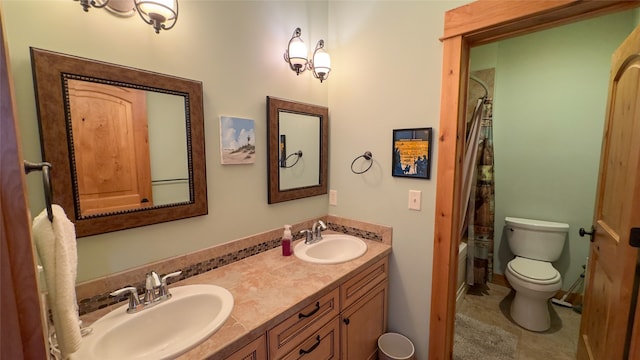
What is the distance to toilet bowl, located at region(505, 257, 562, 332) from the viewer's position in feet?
6.91

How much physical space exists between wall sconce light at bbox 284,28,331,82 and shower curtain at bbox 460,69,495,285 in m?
1.66

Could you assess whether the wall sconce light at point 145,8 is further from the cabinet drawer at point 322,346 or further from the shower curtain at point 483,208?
the shower curtain at point 483,208

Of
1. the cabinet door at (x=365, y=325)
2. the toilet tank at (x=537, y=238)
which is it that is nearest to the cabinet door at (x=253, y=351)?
the cabinet door at (x=365, y=325)

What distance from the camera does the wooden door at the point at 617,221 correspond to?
115cm

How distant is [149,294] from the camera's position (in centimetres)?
111

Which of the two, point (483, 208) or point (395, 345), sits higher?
point (483, 208)

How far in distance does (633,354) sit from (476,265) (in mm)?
1802

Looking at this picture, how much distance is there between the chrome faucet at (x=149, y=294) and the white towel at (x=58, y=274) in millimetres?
403

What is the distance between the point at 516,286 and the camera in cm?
222

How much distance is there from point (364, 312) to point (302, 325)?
58cm

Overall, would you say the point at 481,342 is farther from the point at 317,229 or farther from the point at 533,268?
the point at 317,229

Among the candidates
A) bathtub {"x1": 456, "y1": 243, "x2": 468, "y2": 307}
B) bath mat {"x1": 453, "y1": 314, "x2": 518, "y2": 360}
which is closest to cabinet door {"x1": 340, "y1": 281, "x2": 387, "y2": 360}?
bath mat {"x1": 453, "y1": 314, "x2": 518, "y2": 360}

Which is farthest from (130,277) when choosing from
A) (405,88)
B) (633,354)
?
(633,354)

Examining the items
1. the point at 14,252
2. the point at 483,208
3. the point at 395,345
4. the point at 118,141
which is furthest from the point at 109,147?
the point at 483,208
